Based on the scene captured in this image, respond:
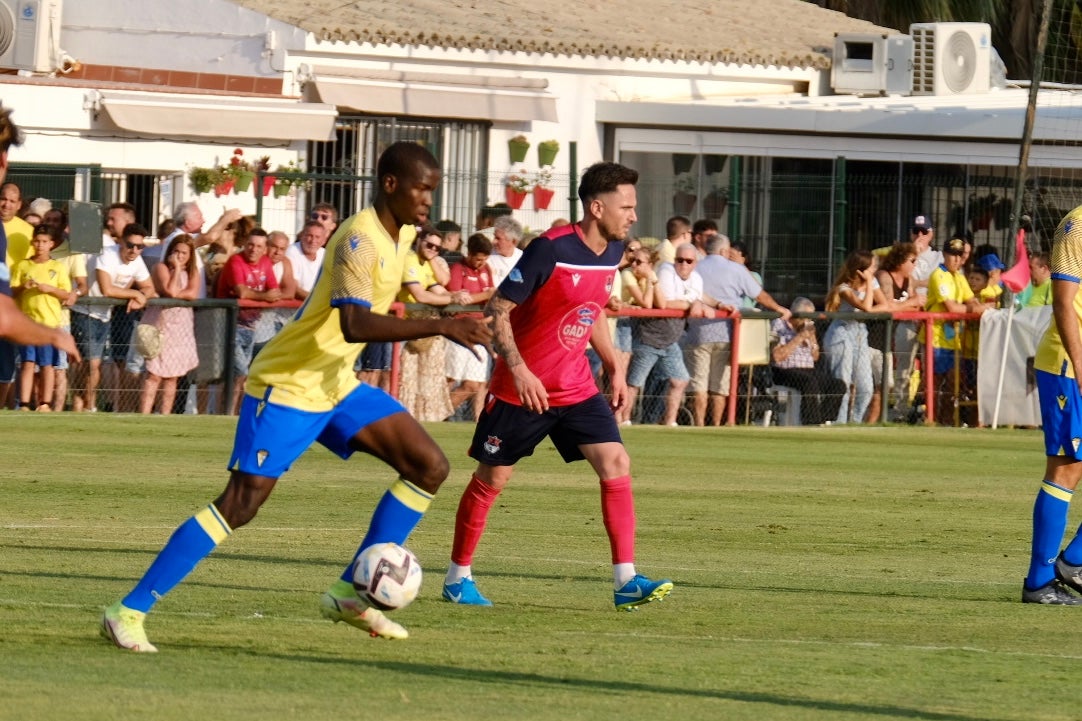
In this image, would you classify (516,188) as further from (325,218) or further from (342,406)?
(342,406)

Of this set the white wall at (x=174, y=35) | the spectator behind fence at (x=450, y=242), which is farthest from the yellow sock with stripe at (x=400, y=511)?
the white wall at (x=174, y=35)

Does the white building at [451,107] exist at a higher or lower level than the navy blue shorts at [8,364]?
higher

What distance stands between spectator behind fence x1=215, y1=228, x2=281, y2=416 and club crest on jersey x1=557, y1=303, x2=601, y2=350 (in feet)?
34.0

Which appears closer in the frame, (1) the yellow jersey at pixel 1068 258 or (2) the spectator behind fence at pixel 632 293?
(1) the yellow jersey at pixel 1068 258

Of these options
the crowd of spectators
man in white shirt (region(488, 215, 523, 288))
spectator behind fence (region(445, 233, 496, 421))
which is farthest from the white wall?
spectator behind fence (region(445, 233, 496, 421))

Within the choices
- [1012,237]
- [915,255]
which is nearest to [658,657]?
[915,255]

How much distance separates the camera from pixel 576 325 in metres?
9.67

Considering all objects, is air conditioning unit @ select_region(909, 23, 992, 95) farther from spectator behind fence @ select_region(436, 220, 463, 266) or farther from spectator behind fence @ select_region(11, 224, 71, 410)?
spectator behind fence @ select_region(11, 224, 71, 410)

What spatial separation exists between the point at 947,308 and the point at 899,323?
589 mm

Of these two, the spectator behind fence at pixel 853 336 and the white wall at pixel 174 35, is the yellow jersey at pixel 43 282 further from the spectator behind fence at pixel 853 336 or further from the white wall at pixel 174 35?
the white wall at pixel 174 35

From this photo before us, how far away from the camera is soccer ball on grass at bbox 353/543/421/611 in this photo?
316 inches

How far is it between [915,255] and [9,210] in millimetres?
10084

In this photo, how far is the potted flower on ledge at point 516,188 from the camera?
29.0 meters

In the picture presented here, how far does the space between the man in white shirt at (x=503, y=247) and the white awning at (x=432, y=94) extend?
9.58 meters
